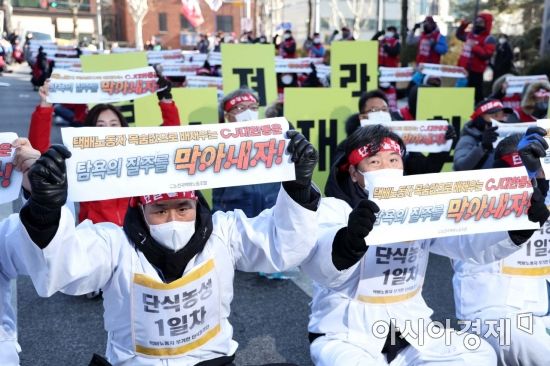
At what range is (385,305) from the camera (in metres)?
2.70

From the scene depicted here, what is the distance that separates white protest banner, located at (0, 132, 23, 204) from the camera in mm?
2422

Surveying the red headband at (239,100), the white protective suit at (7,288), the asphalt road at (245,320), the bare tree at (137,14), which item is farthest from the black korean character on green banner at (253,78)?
the bare tree at (137,14)

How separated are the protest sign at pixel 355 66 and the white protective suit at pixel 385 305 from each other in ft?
14.2

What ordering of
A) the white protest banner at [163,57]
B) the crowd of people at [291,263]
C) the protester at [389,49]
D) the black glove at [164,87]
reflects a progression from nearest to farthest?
the crowd of people at [291,263]
the black glove at [164,87]
the white protest banner at [163,57]
the protester at [389,49]

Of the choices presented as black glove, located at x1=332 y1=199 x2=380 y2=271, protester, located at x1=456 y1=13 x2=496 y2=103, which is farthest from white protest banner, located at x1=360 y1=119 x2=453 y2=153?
protester, located at x1=456 y1=13 x2=496 y2=103

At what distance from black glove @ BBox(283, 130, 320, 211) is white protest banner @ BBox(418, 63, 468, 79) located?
7932 millimetres

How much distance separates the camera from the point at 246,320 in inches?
154

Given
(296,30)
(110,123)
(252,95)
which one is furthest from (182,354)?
(296,30)

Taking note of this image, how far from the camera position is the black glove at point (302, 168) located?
2.22 m

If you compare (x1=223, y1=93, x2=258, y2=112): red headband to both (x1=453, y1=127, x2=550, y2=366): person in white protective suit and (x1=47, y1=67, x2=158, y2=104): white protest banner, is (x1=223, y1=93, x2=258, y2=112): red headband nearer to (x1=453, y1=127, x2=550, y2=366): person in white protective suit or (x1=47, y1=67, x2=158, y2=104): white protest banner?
(x1=47, y1=67, x2=158, y2=104): white protest banner

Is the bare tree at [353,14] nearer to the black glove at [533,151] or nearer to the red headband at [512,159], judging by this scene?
the red headband at [512,159]

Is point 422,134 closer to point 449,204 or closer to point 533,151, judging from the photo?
point 533,151

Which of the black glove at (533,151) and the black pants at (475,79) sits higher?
the black pants at (475,79)

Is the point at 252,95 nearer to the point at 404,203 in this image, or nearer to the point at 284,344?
the point at 284,344
